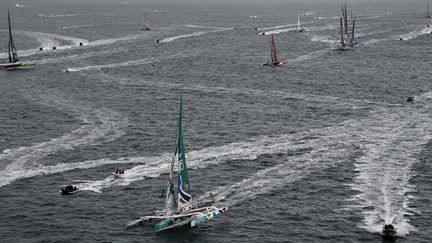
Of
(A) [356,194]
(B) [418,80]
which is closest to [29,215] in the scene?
(A) [356,194]

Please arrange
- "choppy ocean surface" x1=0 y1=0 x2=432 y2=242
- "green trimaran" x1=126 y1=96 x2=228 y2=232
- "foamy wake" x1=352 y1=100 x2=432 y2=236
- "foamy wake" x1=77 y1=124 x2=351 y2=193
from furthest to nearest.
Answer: "foamy wake" x1=77 y1=124 x2=351 y2=193 → "foamy wake" x1=352 y1=100 x2=432 y2=236 → "choppy ocean surface" x1=0 y1=0 x2=432 y2=242 → "green trimaran" x1=126 y1=96 x2=228 y2=232

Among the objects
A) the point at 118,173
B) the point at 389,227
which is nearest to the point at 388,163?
the point at 389,227

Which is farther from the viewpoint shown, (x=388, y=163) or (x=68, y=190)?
(x=388, y=163)

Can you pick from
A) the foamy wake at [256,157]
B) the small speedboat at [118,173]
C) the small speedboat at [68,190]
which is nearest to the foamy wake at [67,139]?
the small speedboat at [68,190]

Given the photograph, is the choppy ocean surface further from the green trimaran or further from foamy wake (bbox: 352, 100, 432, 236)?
the green trimaran

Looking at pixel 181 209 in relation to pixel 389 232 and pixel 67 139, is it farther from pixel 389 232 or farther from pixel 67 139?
pixel 67 139

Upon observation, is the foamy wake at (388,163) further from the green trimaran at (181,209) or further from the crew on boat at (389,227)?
the green trimaran at (181,209)

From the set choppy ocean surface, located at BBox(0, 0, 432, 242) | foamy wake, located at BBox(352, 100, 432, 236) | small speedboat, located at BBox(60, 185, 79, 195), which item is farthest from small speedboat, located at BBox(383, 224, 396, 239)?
small speedboat, located at BBox(60, 185, 79, 195)
